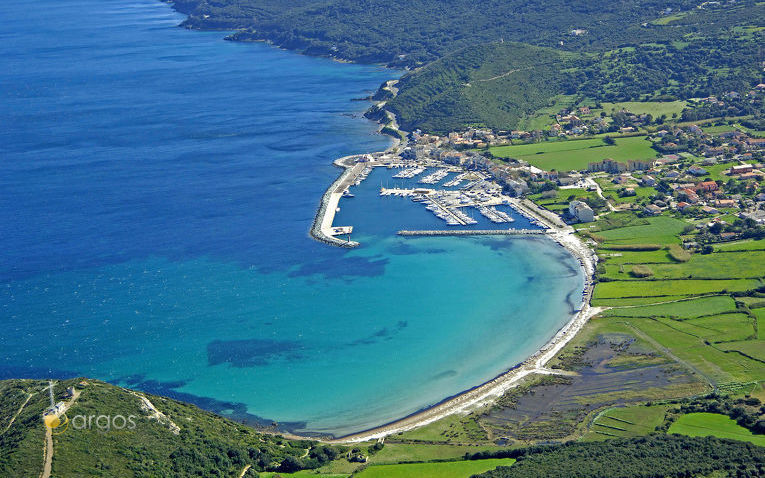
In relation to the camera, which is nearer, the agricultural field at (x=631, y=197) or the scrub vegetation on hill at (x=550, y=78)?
the agricultural field at (x=631, y=197)

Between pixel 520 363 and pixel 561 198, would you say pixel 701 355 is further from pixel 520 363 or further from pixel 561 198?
pixel 561 198

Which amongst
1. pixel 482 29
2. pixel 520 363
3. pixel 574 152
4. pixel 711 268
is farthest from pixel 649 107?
pixel 520 363

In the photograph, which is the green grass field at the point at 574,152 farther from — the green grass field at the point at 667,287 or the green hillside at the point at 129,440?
the green hillside at the point at 129,440

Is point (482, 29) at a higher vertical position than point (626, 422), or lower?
higher

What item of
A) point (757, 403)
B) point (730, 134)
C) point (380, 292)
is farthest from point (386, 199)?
point (757, 403)

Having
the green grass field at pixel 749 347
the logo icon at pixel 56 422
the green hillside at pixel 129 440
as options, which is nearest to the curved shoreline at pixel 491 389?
the green hillside at pixel 129 440

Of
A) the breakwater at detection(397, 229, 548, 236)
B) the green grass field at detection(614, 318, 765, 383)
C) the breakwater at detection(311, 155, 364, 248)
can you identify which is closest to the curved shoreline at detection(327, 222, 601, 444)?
the green grass field at detection(614, 318, 765, 383)

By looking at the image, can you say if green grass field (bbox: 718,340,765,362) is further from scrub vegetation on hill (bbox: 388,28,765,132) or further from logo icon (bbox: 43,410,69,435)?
scrub vegetation on hill (bbox: 388,28,765,132)
